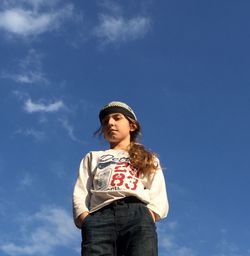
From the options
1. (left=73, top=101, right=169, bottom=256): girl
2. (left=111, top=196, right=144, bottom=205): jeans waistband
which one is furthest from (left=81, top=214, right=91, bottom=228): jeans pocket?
(left=111, top=196, right=144, bottom=205): jeans waistband

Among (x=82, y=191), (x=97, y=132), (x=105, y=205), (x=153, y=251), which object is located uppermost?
(x=97, y=132)

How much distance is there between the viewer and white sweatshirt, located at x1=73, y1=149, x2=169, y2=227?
5.48 meters

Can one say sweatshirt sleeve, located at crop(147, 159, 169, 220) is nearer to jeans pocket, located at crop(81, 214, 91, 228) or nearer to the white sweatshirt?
the white sweatshirt

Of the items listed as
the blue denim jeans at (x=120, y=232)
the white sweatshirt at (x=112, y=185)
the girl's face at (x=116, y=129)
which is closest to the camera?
the blue denim jeans at (x=120, y=232)

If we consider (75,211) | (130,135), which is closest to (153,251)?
(75,211)

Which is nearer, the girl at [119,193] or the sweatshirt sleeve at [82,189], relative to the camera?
the girl at [119,193]

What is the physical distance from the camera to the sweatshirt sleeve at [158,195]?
554 centimetres

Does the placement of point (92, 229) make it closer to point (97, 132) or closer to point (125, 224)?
point (125, 224)

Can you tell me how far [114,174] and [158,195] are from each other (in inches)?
22.1

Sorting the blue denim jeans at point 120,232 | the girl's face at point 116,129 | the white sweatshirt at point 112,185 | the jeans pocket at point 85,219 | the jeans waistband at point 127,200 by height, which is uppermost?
the girl's face at point 116,129

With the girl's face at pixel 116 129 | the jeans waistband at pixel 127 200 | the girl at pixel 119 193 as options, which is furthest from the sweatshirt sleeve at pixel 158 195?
the girl's face at pixel 116 129

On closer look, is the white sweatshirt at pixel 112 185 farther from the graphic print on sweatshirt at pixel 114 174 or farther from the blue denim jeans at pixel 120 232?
the blue denim jeans at pixel 120 232

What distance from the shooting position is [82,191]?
5773 millimetres

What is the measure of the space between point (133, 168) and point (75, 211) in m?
0.86
